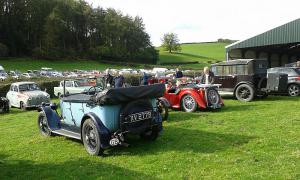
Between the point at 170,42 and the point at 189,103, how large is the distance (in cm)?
10332

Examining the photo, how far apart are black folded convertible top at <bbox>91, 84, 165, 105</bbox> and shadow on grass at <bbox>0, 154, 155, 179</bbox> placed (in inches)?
48.9

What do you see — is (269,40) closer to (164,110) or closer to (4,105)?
(164,110)

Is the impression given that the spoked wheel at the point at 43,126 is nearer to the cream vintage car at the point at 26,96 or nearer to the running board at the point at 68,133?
the running board at the point at 68,133

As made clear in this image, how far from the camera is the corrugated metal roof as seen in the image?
2666cm

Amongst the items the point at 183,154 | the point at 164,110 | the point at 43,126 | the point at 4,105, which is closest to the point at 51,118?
the point at 43,126

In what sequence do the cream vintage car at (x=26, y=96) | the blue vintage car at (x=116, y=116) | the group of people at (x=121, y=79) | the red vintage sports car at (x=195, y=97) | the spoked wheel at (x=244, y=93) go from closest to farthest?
the blue vintage car at (x=116, y=116) → the red vintage sports car at (x=195, y=97) → the group of people at (x=121, y=79) → the spoked wheel at (x=244, y=93) → the cream vintage car at (x=26, y=96)

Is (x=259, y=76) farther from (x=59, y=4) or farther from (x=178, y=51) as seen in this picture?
(x=178, y=51)

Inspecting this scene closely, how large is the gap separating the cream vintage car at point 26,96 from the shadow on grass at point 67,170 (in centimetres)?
1108

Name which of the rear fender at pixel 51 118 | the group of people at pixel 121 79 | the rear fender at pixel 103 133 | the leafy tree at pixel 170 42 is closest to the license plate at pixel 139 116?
the rear fender at pixel 103 133

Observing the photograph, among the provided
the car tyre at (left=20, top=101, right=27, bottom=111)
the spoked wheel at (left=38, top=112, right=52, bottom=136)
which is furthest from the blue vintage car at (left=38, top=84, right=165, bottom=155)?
the car tyre at (left=20, top=101, right=27, bottom=111)

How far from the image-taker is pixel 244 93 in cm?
1538

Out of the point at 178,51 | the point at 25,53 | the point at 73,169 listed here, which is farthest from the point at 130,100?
the point at 178,51

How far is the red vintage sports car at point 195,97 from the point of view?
12.2m

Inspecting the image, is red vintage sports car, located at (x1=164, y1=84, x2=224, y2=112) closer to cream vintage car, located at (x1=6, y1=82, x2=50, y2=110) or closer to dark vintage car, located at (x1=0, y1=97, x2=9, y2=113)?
cream vintage car, located at (x1=6, y1=82, x2=50, y2=110)
